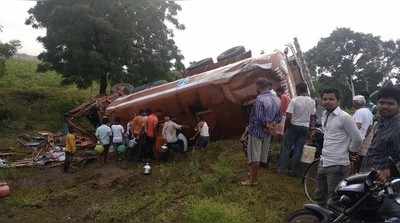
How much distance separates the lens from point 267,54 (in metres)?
12.0

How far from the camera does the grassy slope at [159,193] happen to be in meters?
6.92

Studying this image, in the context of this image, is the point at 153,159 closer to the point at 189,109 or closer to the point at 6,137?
the point at 189,109

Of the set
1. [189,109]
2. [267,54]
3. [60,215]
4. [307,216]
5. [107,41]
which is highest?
[107,41]

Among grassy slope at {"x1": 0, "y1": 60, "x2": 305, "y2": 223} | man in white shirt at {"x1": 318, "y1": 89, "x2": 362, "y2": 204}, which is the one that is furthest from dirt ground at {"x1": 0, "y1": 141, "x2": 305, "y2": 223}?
man in white shirt at {"x1": 318, "y1": 89, "x2": 362, "y2": 204}

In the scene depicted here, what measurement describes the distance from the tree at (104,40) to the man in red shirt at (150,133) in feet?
36.1

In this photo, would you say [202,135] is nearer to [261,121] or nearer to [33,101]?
[261,121]

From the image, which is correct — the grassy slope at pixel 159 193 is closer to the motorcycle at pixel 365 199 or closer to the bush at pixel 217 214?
the bush at pixel 217 214

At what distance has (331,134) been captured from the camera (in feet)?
18.1

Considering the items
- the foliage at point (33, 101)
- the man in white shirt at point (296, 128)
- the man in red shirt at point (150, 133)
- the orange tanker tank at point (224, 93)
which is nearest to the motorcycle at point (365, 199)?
the man in white shirt at point (296, 128)

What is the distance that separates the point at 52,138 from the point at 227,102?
24.8ft

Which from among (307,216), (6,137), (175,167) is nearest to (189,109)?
(175,167)

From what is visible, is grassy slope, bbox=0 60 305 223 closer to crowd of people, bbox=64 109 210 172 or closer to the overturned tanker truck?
crowd of people, bbox=64 109 210 172

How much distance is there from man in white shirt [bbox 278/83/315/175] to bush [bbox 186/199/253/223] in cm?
177

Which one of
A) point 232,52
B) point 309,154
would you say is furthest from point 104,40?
point 309,154
